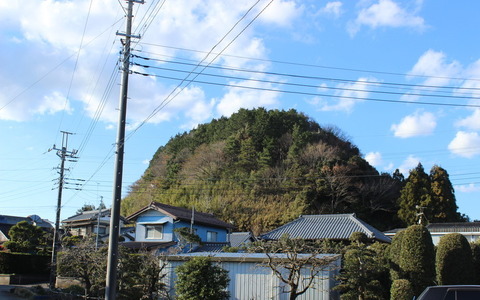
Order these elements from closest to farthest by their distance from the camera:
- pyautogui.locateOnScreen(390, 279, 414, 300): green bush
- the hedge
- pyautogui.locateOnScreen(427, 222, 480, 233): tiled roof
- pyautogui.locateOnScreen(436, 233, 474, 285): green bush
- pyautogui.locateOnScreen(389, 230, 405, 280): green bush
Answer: pyautogui.locateOnScreen(390, 279, 414, 300): green bush, pyautogui.locateOnScreen(436, 233, 474, 285): green bush, pyautogui.locateOnScreen(389, 230, 405, 280): green bush, the hedge, pyautogui.locateOnScreen(427, 222, 480, 233): tiled roof

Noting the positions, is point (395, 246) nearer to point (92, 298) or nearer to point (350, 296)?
point (350, 296)

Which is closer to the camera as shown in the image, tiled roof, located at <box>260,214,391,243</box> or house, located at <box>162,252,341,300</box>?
house, located at <box>162,252,341,300</box>

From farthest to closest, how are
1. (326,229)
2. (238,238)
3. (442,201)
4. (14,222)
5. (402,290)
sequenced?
(14,222)
(442,201)
(238,238)
(326,229)
(402,290)

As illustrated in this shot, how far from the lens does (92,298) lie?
19.0m

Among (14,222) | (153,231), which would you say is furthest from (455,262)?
(14,222)

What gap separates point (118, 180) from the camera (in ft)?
40.7

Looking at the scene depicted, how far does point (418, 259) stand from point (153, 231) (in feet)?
68.8

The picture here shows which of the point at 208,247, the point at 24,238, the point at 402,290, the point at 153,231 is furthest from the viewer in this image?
the point at 24,238

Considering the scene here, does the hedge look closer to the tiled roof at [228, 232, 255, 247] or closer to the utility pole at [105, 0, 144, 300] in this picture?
the tiled roof at [228, 232, 255, 247]

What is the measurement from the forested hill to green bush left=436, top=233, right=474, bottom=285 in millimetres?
25375

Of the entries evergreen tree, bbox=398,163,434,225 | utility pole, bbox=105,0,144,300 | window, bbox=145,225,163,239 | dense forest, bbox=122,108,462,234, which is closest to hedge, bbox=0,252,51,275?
window, bbox=145,225,163,239

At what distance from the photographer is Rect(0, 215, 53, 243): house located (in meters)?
48.6

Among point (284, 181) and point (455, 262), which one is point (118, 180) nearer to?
point (455, 262)

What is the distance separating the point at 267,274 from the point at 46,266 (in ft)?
78.7
